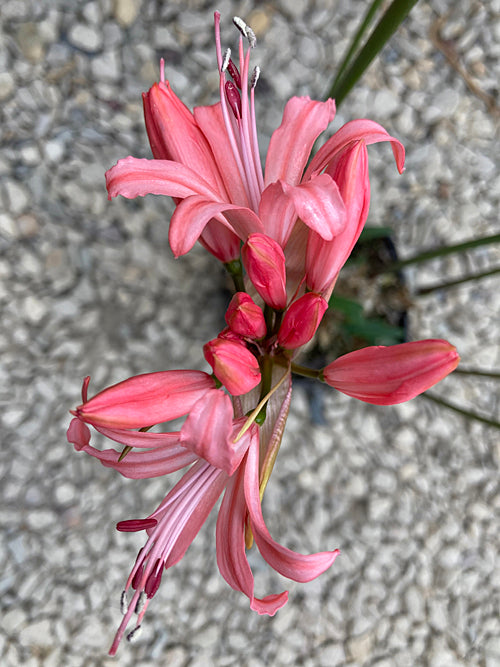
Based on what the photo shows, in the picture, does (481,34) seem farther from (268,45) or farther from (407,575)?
(407,575)

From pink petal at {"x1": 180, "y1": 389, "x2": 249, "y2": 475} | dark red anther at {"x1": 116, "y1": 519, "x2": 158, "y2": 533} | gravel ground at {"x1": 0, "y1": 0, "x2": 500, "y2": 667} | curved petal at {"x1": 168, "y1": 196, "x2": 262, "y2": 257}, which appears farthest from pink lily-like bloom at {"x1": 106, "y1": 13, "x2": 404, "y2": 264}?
gravel ground at {"x1": 0, "y1": 0, "x2": 500, "y2": 667}

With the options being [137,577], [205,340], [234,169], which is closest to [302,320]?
[234,169]

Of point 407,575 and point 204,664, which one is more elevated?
point 407,575

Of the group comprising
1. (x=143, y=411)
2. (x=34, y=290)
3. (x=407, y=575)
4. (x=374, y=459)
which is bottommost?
(x=407, y=575)

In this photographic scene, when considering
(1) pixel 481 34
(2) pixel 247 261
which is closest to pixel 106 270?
(2) pixel 247 261

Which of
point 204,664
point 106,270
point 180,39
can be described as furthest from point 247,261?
point 204,664

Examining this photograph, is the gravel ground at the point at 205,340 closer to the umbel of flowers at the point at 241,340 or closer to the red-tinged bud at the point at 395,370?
the umbel of flowers at the point at 241,340

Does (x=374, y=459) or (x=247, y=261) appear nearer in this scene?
(x=247, y=261)
